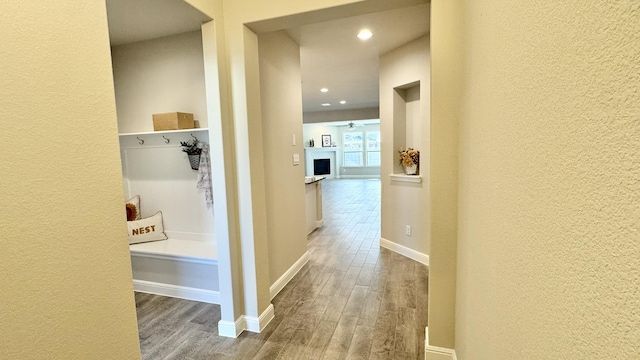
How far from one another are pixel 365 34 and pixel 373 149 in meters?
10.6

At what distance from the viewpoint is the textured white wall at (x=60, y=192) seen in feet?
2.80

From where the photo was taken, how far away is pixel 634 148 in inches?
13.6

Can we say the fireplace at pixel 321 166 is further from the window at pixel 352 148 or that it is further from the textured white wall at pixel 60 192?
the textured white wall at pixel 60 192

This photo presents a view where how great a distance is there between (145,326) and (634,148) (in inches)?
114

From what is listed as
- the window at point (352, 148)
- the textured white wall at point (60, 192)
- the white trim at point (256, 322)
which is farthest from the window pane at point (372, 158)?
the textured white wall at point (60, 192)

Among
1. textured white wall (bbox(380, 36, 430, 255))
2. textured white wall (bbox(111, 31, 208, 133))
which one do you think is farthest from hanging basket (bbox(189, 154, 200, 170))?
textured white wall (bbox(380, 36, 430, 255))

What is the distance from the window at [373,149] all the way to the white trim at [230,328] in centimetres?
1173

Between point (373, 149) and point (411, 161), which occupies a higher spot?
point (373, 149)

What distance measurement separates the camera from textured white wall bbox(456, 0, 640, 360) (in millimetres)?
362

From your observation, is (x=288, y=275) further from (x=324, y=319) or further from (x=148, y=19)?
(x=148, y=19)

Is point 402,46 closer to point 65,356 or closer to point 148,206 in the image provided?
point 148,206

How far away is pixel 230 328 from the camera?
211 centimetres

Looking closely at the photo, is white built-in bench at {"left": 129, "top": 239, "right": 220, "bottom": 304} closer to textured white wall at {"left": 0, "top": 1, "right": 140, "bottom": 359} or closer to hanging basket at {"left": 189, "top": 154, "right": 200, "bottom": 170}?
hanging basket at {"left": 189, "top": 154, "right": 200, "bottom": 170}

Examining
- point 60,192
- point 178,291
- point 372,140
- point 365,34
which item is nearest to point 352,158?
point 372,140
